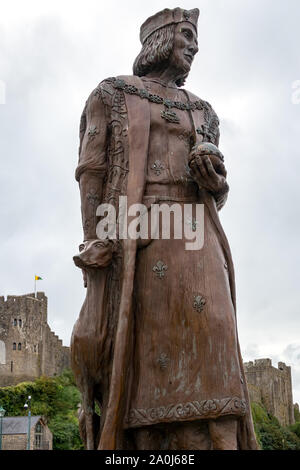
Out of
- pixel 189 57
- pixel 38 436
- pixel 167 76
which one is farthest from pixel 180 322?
pixel 38 436

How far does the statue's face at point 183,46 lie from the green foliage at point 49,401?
1886 inches

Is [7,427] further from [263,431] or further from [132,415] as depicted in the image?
[132,415]

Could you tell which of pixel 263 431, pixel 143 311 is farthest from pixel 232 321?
pixel 263 431

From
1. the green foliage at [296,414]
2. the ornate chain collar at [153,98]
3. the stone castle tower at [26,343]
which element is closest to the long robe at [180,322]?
the ornate chain collar at [153,98]

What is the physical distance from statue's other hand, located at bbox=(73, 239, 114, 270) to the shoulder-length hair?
154 centimetres

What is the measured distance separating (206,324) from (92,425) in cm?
99

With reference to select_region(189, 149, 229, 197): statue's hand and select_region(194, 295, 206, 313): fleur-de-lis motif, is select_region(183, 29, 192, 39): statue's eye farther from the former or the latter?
select_region(194, 295, 206, 313): fleur-de-lis motif

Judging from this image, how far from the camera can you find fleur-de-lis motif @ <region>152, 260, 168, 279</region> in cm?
461

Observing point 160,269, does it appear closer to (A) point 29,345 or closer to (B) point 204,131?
(B) point 204,131

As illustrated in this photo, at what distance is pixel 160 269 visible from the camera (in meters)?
4.62

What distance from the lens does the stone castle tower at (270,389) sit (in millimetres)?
74562

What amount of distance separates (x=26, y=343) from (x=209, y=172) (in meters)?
65.6

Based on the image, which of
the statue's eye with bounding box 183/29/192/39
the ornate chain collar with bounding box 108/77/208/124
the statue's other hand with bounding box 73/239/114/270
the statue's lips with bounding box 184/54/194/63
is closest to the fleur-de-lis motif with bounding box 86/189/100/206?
the statue's other hand with bounding box 73/239/114/270

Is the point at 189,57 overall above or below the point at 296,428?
below
